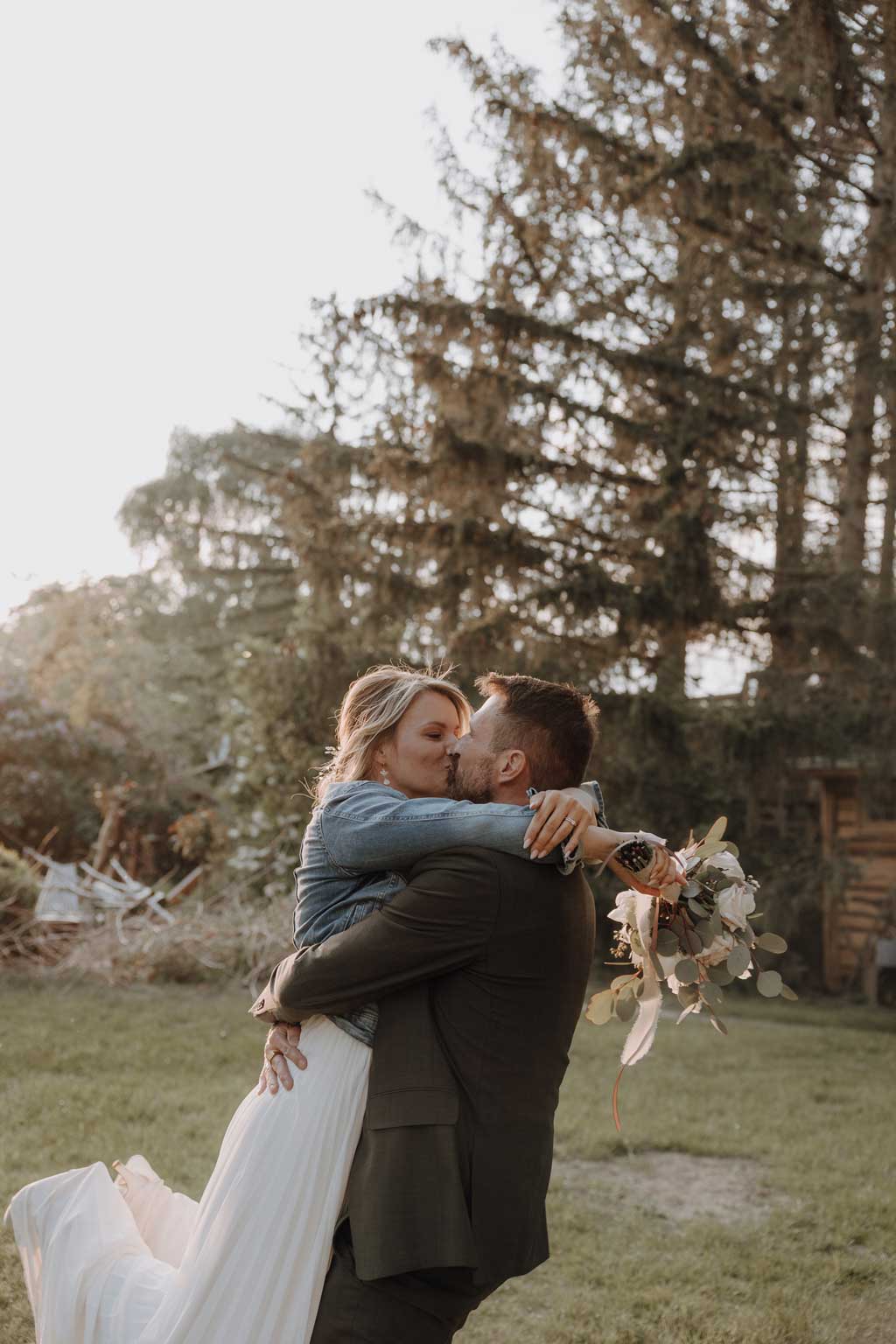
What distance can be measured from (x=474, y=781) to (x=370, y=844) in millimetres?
306

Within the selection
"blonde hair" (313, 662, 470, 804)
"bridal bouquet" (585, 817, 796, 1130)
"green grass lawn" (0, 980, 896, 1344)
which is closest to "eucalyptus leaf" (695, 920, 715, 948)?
"bridal bouquet" (585, 817, 796, 1130)

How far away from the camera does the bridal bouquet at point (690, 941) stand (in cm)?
262

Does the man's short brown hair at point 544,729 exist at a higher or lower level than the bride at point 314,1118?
higher

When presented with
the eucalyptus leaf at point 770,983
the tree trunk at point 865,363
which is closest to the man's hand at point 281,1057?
the eucalyptus leaf at point 770,983

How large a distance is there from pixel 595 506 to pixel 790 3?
17.0 ft

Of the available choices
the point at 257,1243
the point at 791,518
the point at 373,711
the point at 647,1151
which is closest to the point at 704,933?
the point at 373,711

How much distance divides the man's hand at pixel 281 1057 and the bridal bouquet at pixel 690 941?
657 millimetres

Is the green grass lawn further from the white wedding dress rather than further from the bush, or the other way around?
→ the bush

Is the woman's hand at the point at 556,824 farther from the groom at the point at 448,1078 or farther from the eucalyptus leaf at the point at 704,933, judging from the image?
the eucalyptus leaf at the point at 704,933

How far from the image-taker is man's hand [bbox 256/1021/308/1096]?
257 centimetres

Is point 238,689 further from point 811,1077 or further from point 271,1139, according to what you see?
point 271,1139

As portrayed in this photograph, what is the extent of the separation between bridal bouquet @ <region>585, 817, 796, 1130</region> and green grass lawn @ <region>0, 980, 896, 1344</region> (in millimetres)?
1103

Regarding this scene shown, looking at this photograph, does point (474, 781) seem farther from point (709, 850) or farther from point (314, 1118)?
point (314, 1118)

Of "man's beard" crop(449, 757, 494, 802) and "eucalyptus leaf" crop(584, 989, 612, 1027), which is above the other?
"man's beard" crop(449, 757, 494, 802)
